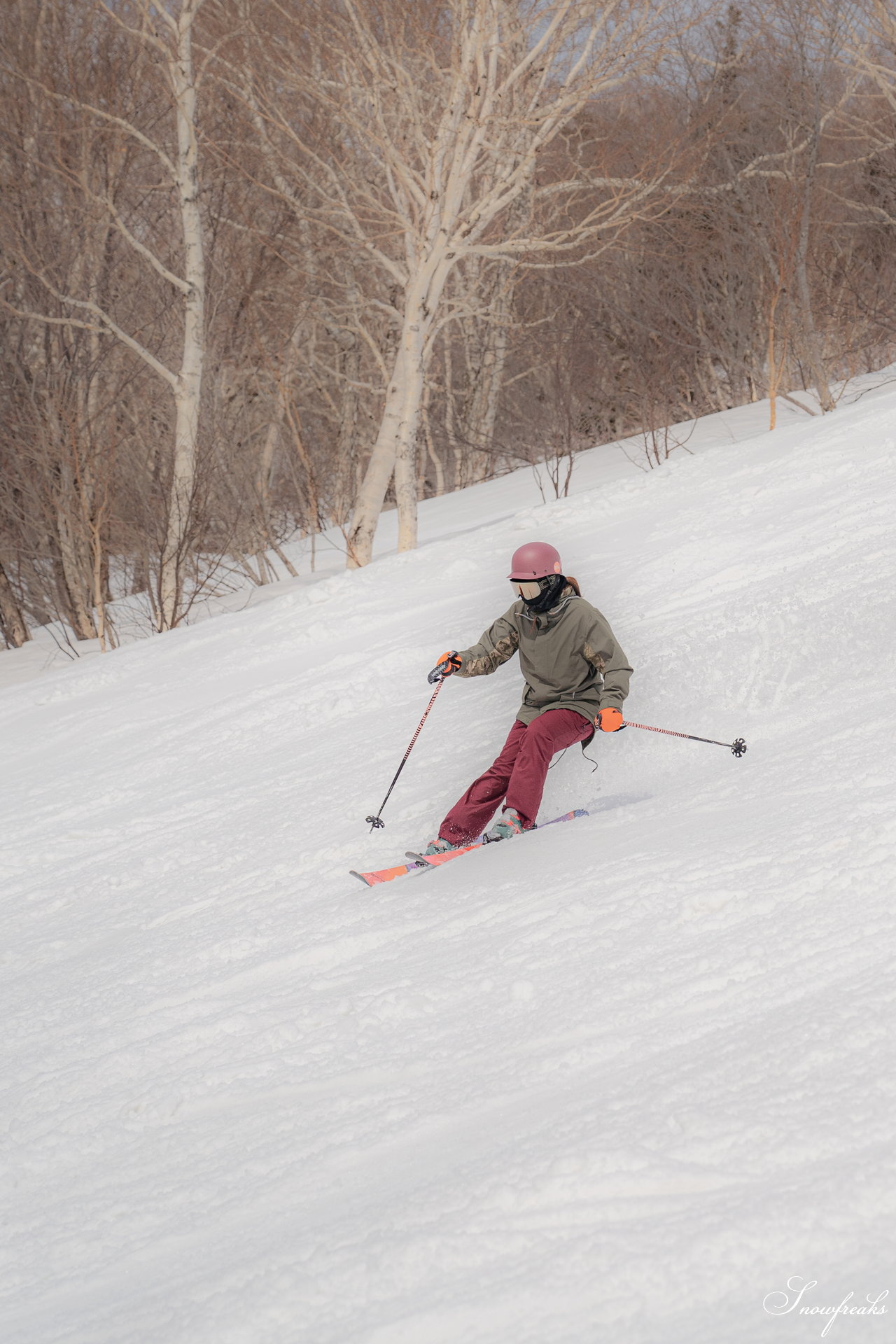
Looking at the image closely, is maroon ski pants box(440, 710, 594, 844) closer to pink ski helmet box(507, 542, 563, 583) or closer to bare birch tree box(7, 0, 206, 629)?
pink ski helmet box(507, 542, 563, 583)

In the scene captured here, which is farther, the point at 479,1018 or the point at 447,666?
the point at 447,666

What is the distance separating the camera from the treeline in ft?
34.2

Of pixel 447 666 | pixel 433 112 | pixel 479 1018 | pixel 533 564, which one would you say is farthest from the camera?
pixel 433 112

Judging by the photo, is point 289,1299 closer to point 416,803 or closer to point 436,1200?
point 436,1200

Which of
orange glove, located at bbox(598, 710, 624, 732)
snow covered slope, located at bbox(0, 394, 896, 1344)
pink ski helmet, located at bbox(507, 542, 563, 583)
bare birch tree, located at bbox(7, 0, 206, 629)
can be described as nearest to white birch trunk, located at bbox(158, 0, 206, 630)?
bare birch tree, located at bbox(7, 0, 206, 629)

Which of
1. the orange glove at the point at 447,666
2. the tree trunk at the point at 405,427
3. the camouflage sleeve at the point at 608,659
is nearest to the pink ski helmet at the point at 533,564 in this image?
the camouflage sleeve at the point at 608,659

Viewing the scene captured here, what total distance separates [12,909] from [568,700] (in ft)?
9.57

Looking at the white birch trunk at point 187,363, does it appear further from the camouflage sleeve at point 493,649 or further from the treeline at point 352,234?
the camouflage sleeve at point 493,649

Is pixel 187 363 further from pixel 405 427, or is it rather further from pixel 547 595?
pixel 547 595

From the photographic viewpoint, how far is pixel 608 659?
5.04m

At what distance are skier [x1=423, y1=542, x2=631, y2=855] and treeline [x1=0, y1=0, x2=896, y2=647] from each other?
6010mm

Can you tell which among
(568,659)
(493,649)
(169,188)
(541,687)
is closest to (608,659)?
(568,659)

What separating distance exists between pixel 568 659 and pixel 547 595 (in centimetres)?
31

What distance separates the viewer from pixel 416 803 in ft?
18.5
